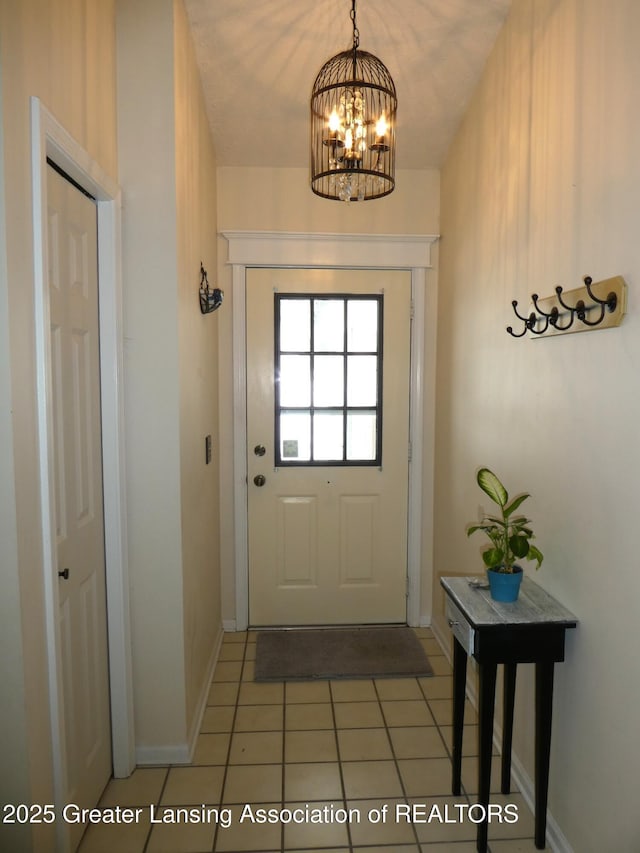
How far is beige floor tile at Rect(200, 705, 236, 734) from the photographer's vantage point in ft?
7.80

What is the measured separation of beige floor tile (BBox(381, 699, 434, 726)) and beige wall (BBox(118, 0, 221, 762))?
82 centimetres

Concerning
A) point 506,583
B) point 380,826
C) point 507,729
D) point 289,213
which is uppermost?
point 289,213

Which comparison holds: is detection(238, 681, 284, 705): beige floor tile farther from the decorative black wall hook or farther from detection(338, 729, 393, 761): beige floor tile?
the decorative black wall hook

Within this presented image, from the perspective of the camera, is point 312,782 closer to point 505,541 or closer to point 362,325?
point 505,541

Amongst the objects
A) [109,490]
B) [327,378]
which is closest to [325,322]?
[327,378]

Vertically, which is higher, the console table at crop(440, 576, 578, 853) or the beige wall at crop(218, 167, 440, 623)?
the beige wall at crop(218, 167, 440, 623)

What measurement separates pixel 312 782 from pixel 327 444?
66.0 inches

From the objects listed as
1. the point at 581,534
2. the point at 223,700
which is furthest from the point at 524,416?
the point at 223,700

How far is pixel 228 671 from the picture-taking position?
2848mm

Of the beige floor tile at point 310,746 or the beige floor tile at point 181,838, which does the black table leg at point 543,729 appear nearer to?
the beige floor tile at point 310,746

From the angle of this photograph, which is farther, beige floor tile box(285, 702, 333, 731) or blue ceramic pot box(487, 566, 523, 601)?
beige floor tile box(285, 702, 333, 731)

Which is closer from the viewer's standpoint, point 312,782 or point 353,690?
point 312,782

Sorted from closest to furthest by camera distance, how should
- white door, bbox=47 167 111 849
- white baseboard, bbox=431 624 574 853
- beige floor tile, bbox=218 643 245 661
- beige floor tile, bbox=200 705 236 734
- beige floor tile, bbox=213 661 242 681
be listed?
white door, bbox=47 167 111 849, white baseboard, bbox=431 624 574 853, beige floor tile, bbox=200 705 236 734, beige floor tile, bbox=213 661 242 681, beige floor tile, bbox=218 643 245 661

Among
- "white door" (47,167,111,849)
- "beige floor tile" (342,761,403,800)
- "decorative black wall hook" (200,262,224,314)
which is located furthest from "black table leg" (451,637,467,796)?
"decorative black wall hook" (200,262,224,314)
